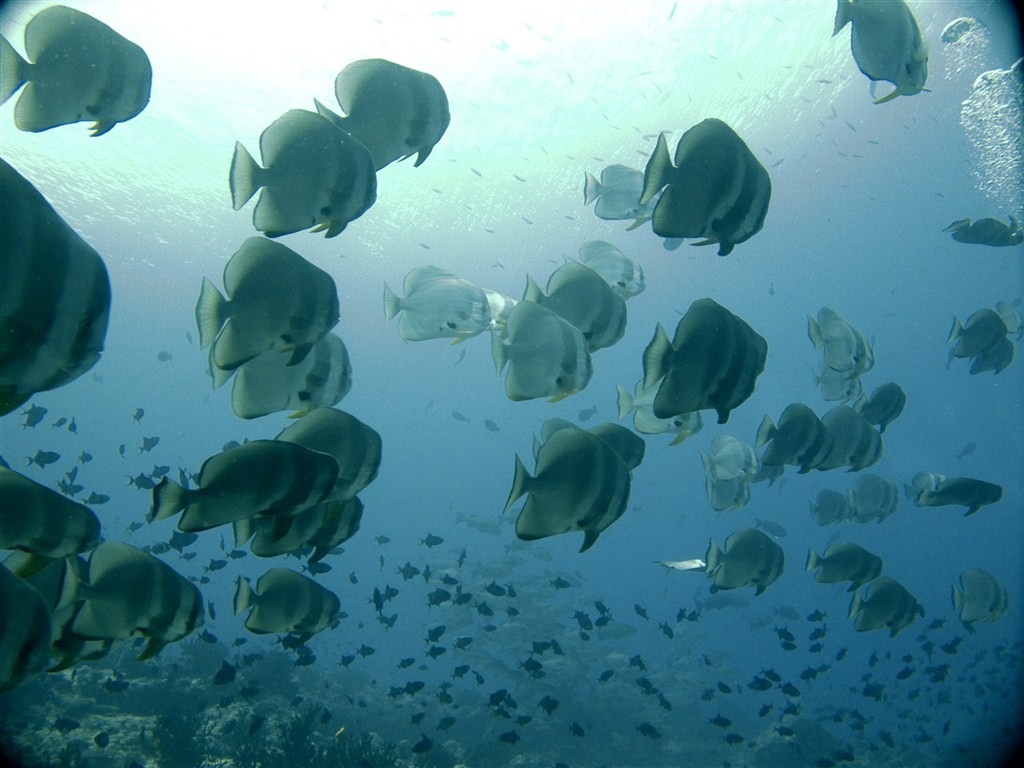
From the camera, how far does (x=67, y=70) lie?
8.32 ft

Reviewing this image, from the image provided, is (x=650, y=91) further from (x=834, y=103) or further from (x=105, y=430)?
(x=105, y=430)

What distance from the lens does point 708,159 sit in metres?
2.55

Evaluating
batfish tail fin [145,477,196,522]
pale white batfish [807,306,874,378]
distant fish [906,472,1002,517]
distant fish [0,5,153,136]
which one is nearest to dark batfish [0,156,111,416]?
batfish tail fin [145,477,196,522]

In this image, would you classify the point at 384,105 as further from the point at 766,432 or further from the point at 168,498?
the point at 766,432

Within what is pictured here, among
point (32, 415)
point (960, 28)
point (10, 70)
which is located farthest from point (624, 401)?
point (960, 28)

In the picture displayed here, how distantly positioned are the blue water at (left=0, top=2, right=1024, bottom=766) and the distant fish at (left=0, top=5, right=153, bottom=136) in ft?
12.4

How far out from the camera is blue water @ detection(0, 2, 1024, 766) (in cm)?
1527

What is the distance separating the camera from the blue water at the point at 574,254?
15266 mm

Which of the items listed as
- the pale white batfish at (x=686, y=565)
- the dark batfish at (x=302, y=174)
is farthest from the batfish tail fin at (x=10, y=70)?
the pale white batfish at (x=686, y=565)

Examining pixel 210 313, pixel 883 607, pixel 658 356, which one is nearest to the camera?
pixel 210 313

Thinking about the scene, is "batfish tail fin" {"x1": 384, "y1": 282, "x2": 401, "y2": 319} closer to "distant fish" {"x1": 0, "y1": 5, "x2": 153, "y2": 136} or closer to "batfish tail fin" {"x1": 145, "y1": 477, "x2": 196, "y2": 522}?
"distant fish" {"x1": 0, "y1": 5, "x2": 153, "y2": 136}

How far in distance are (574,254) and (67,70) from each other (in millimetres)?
38622

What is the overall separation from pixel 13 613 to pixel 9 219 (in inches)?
60.0

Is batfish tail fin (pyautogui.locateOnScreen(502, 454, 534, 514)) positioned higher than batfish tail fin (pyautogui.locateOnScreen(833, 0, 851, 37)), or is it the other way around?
batfish tail fin (pyautogui.locateOnScreen(833, 0, 851, 37))
